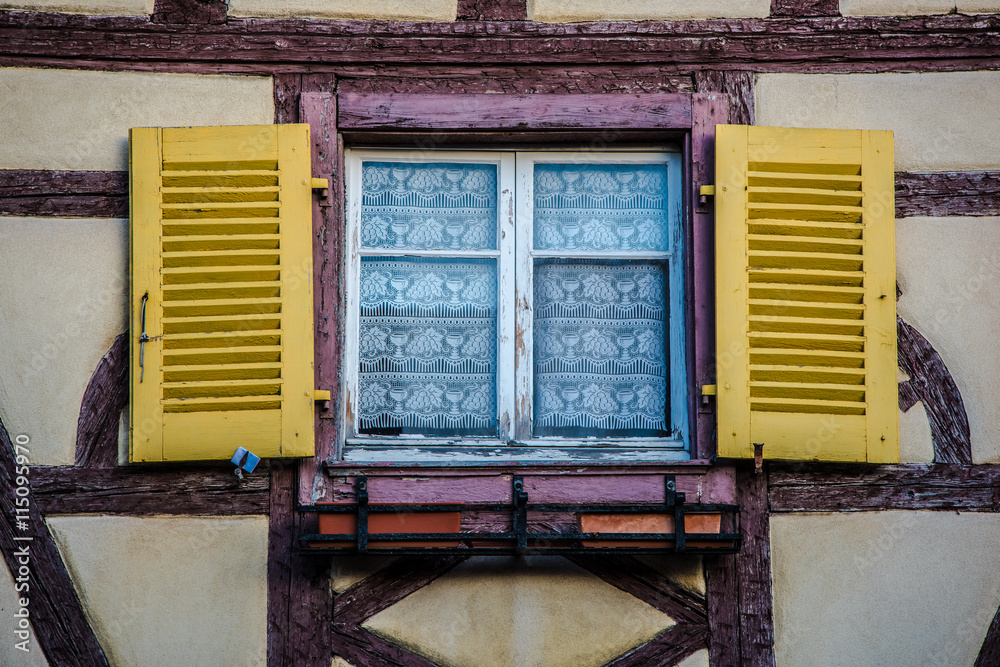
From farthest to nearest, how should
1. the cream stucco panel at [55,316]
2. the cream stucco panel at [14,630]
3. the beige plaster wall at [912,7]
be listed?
1. the beige plaster wall at [912,7]
2. the cream stucco panel at [55,316]
3. the cream stucco panel at [14,630]

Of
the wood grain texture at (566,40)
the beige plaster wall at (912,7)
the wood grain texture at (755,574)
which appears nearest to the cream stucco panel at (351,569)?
the wood grain texture at (755,574)

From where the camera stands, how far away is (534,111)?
3.32 metres

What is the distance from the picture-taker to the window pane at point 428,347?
3312 millimetres

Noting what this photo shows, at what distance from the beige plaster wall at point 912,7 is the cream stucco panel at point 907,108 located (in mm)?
249

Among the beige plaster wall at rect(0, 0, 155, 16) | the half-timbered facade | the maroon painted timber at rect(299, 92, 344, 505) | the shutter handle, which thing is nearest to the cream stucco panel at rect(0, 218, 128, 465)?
the half-timbered facade

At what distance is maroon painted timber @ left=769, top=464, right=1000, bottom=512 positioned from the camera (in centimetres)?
315

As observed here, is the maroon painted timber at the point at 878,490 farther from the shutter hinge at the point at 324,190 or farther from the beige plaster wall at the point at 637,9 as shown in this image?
the shutter hinge at the point at 324,190

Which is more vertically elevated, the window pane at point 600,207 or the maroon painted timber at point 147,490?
the window pane at point 600,207

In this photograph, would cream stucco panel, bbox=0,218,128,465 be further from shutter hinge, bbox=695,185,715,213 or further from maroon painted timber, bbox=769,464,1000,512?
maroon painted timber, bbox=769,464,1000,512

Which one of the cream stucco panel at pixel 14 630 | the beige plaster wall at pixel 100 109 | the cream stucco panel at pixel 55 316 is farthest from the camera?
the beige plaster wall at pixel 100 109

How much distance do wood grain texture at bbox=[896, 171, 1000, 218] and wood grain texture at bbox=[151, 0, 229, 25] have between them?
105 inches

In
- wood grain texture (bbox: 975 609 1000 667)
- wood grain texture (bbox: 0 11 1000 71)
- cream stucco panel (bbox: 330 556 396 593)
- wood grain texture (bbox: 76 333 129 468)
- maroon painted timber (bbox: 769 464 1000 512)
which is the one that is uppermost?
wood grain texture (bbox: 0 11 1000 71)

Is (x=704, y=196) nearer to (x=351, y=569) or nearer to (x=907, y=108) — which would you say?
(x=907, y=108)

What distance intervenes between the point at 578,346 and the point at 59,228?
199 cm
